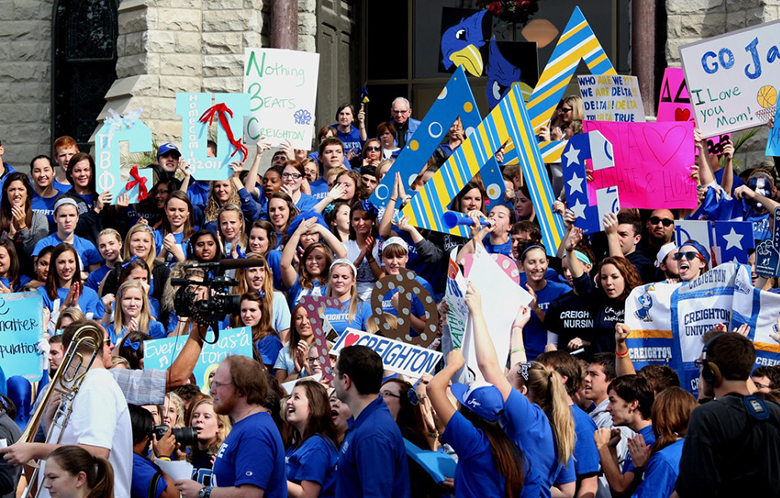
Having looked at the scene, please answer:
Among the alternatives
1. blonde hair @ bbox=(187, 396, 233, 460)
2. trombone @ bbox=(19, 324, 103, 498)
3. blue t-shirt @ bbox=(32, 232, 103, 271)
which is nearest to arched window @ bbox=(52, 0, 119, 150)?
blue t-shirt @ bbox=(32, 232, 103, 271)

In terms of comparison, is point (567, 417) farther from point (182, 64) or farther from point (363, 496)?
point (182, 64)

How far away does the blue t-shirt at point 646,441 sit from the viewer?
6.74 metres

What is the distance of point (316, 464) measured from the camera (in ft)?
22.7

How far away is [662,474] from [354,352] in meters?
1.60

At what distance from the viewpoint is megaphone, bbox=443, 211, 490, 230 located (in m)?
9.80

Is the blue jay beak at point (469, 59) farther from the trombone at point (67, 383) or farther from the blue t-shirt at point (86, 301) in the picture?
the trombone at point (67, 383)

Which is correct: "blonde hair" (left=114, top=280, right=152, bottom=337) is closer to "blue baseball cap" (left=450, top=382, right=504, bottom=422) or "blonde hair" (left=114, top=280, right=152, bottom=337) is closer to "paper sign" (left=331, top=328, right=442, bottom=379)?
"paper sign" (left=331, top=328, right=442, bottom=379)

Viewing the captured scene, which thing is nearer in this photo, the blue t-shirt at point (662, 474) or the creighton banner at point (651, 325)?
the blue t-shirt at point (662, 474)

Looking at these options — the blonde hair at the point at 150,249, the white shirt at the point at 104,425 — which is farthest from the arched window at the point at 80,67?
the white shirt at the point at 104,425

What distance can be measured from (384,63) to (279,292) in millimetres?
9784

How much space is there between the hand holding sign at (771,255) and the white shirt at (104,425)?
13.3 feet

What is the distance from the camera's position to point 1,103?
59.9 feet

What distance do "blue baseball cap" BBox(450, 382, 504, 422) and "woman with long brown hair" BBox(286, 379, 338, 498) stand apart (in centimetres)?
106

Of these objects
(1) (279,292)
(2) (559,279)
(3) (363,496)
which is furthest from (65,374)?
(2) (559,279)
